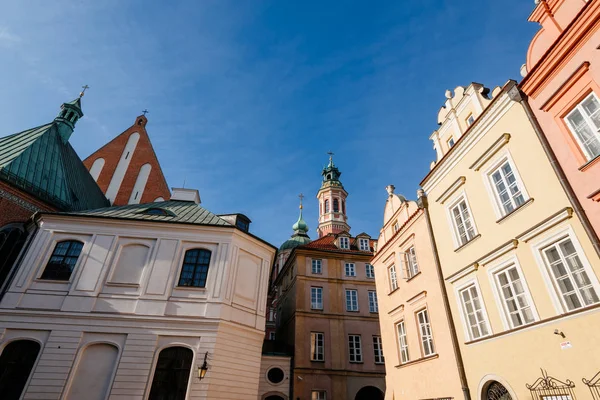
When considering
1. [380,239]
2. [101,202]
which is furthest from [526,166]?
[101,202]

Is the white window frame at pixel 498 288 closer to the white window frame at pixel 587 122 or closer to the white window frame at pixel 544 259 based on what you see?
the white window frame at pixel 544 259

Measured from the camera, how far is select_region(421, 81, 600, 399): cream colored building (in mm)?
7078

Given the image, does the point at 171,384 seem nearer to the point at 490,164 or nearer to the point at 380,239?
the point at 380,239

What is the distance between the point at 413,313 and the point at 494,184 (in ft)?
20.3

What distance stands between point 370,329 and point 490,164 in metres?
17.2

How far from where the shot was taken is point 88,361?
13.0 metres

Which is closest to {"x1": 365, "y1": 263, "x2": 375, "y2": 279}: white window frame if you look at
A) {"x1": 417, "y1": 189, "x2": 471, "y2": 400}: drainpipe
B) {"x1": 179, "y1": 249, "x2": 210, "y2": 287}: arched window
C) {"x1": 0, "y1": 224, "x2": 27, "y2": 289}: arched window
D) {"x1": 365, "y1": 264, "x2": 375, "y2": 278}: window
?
{"x1": 365, "y1": 264, "x2": 375, "y2": 278}: window

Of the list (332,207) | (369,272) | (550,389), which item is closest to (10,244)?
(369,272)

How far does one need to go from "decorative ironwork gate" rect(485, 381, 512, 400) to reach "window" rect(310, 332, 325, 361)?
1448cm

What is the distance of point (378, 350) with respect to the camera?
23078mm

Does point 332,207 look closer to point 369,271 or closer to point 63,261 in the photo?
point 369,271

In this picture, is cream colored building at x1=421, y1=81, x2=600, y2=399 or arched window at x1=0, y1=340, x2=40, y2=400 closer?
→ cream colored building at x1=421, y1=81, x2=600, y2=399

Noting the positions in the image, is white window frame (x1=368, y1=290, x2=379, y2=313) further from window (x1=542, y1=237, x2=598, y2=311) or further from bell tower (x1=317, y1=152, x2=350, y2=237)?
bell tower (x1=317, y1=152, x2=350, y2=237)

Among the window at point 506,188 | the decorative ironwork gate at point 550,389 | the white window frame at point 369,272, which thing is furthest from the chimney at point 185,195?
the decorative ironwork gate at point 550,389
